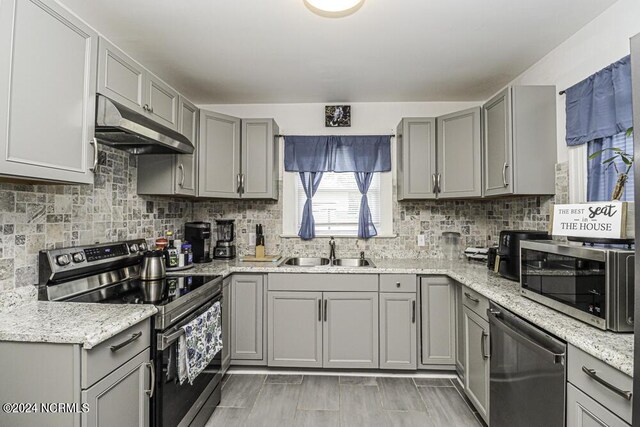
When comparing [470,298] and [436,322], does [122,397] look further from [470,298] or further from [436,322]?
[436,322]

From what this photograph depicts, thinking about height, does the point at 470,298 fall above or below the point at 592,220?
below

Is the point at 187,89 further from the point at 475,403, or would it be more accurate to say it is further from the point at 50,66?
the point at 475,403

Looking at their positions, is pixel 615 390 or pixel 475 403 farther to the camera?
pixel 475 403

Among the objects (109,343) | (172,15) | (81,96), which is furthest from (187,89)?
(109,343)

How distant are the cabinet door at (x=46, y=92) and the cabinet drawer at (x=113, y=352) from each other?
0.74 meters

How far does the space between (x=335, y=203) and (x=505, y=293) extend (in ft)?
5.87

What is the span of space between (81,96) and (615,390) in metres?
2.46

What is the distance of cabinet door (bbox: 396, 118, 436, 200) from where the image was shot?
2822mm

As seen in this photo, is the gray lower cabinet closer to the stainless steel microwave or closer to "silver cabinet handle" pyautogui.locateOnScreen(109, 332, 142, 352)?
the stainless steel microwave

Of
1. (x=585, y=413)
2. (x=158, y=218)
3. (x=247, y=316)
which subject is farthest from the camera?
(x=158, y=218)

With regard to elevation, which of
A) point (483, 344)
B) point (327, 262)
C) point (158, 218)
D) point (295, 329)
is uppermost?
point (158, 218)

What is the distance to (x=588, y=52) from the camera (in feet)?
6.10

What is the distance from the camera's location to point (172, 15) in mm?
1780

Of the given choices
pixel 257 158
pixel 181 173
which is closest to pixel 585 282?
pixel 257 158
